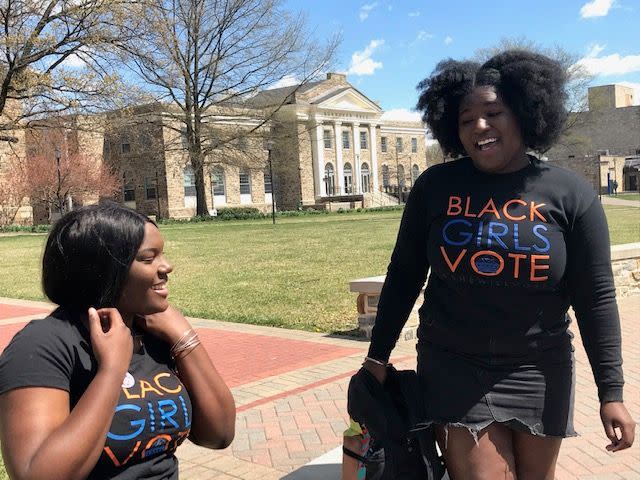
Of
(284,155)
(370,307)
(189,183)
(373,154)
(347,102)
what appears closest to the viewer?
(370,307)

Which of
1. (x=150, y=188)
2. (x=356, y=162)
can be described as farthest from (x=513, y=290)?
(x=356, y=162)

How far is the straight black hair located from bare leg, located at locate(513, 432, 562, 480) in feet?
4.44

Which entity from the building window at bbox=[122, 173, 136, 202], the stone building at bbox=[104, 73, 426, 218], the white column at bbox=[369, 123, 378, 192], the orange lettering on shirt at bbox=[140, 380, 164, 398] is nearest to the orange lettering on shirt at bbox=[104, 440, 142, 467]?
the orange lettering on shirt at bbox=[140, 380, 164, 398]

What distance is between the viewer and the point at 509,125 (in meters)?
2.16

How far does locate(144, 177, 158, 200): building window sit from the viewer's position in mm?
49312

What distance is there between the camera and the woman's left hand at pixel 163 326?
1833 mm

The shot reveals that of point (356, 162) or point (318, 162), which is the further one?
point (356, 162)

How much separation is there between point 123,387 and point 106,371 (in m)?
0.18

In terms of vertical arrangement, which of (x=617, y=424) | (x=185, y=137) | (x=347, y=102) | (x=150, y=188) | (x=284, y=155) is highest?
(x=347, y=102)

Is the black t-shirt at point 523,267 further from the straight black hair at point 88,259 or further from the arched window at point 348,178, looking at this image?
the arched window at point 348,178

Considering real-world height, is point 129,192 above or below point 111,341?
above

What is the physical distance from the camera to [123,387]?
166cm

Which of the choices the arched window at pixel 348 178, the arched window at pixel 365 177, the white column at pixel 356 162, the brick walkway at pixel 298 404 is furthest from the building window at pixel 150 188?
the brick walkway at pixel 298 404

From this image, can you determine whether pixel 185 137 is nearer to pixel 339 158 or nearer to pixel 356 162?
pixel 339 158
